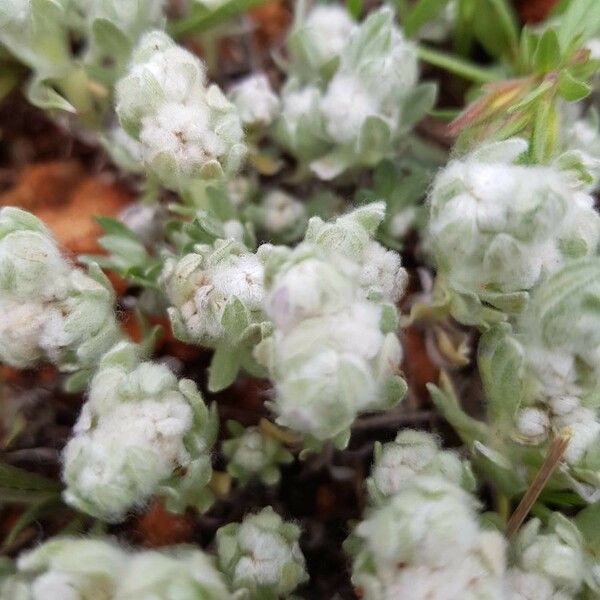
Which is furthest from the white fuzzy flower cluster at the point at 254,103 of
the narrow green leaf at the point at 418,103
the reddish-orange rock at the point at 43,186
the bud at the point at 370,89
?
the reddish-orange rock at the point at 43,186

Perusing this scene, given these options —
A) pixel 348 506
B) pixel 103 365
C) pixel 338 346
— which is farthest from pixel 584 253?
pixel 103 365

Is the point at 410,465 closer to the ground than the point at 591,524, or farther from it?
farther from it

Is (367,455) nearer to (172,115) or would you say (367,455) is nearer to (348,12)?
(172,115)

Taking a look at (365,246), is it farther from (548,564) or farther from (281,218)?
(548,564)

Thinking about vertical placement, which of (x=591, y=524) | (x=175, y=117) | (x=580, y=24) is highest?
(x=580, y=24)

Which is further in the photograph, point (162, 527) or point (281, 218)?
point (281, 218)

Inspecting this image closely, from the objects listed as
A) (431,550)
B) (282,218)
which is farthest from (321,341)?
(282,218)

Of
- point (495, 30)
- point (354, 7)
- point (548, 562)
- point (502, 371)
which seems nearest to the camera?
point (548, 562)
